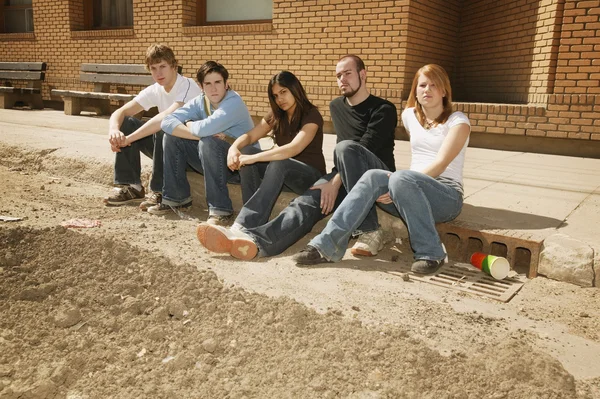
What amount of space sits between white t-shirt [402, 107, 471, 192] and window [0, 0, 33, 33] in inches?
454

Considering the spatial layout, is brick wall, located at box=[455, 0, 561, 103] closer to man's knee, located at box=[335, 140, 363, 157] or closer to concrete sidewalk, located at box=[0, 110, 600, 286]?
concrete sidewalk, located at box=[0, 110, 600, 286]

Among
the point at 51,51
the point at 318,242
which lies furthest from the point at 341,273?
the point at 51,51

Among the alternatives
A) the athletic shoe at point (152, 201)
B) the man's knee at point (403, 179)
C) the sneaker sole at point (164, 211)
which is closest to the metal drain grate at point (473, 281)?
the man's knee at point (403, 179)

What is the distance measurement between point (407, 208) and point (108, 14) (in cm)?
962

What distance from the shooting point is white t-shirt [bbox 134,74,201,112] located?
4734 millimetres

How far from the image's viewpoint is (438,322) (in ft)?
8.02

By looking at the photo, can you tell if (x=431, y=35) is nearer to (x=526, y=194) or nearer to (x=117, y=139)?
(x=526, y=194)

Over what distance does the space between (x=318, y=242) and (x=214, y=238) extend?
25.3 inches

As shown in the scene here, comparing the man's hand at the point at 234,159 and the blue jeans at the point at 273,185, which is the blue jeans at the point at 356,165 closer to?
the blue jeans at the point at 273,185

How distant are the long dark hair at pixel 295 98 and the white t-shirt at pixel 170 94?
122cm

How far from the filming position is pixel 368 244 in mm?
3451

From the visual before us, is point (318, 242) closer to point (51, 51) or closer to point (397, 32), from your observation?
point (397, 32)

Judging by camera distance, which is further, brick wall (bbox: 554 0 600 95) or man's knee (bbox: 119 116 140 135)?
brick wall (bbox: 554 0 600 95)

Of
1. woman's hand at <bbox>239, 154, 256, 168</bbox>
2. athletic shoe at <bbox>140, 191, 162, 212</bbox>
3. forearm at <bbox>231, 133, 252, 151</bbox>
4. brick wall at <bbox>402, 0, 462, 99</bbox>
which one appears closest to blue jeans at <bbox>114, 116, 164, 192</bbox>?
athletic shoe at <bbox>140, 191, 162, 212</bbox>
